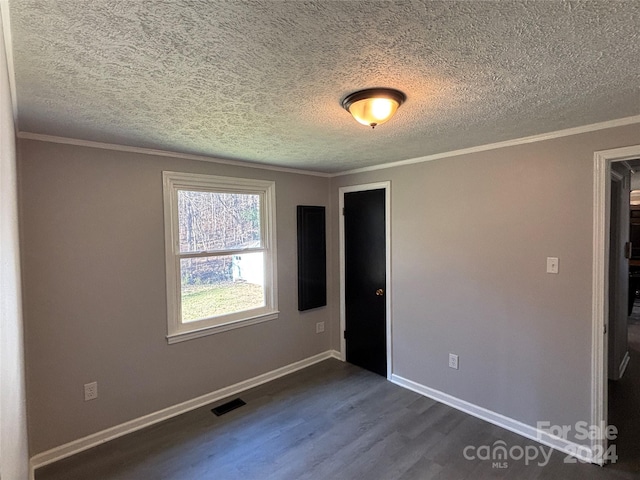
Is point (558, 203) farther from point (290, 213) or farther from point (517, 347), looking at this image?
point (290, 213)

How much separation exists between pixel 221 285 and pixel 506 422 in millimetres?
2770

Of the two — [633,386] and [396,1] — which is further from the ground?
[396,1]

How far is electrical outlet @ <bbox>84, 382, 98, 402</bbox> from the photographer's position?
2.49 metres

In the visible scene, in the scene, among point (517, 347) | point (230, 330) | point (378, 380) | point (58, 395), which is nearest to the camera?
point (58, 395)

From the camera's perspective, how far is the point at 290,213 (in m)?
3.75

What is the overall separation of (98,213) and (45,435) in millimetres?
1605

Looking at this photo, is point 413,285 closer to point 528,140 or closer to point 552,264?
point 552,264

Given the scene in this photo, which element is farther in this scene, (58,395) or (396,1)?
(58,395)

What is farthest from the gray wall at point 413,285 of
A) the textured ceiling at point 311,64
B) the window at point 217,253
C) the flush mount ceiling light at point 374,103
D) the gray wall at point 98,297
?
the flush mount ceiling light at point 374,103

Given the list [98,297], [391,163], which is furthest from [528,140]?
[98,297]

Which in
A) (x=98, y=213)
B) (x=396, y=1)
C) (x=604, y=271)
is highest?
(x=396, y=1)

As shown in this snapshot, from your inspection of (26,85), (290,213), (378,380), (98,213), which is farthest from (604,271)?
(98,213)

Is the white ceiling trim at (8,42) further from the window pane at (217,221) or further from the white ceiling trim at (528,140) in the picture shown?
the white ceiling trim at (528,140)

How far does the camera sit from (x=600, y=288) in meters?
2.23
